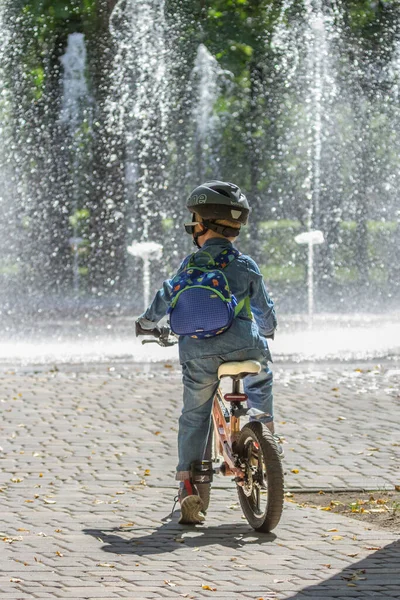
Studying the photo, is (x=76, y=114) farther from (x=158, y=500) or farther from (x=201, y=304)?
(x=201, y=304)

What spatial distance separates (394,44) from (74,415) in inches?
689

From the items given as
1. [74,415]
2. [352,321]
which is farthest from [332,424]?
[352,321]

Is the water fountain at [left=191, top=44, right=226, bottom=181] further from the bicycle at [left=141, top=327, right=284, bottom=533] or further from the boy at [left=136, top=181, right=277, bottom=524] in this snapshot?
the bicycle at [left=141, top=327, right=284, bottom=533]

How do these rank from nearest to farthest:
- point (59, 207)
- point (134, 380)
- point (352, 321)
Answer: point (134, 380)
point (352, 321)
point (59, 207)

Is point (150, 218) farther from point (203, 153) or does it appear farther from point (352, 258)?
point (352, 258)

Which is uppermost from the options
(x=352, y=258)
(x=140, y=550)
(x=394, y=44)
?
(x=394, y=44)

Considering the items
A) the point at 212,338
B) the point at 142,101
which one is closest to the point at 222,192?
the point at 212,338

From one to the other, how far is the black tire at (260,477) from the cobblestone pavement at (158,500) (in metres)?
0.10

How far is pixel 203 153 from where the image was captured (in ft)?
94.8

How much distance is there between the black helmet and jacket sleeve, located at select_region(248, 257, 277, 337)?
0.24 m

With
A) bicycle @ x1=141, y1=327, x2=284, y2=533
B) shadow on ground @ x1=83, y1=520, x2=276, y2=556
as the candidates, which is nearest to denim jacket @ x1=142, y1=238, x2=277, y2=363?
bicycle @ x1=141, y1=327, x2=284, y2=533

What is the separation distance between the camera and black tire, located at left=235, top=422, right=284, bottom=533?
6125 millimetres

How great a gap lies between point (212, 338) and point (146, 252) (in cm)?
1829

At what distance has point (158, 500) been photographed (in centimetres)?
719
